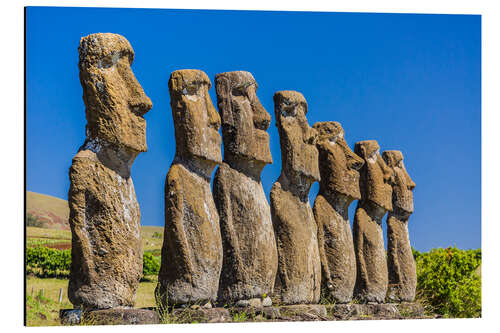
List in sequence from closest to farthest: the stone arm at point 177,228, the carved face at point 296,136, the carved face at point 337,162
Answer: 1. the stone arm at point 177,228
2. the carved face at point 296,136
3. the carved face at point 337,162

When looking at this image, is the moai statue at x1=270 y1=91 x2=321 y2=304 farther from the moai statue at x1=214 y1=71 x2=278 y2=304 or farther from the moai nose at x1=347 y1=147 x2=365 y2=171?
the moai nose at x1=347 y1=147 x2=365 y2=171

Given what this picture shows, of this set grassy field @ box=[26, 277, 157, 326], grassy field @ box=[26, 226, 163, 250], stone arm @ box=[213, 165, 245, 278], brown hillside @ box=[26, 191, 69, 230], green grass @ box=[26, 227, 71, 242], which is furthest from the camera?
brown hillside @ box=[26, 191, 69, 230]

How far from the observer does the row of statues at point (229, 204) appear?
1021 cm

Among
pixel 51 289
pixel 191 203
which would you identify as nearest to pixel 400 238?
pixel 191 203

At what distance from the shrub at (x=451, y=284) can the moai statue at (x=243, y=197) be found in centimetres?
662

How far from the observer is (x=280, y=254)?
13188 mm

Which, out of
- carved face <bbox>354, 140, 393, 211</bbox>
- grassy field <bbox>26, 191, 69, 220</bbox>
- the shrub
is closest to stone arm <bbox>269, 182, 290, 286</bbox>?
carved face <bbox>354, 140, 393, 211</bbox>

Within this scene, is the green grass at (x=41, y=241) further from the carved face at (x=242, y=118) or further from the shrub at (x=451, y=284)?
the shrub at (x=451, y=284)

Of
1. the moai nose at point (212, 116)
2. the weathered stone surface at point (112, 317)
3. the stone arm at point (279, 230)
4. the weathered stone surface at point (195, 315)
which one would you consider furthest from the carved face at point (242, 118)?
the weathered stone surface at point (112, 317)

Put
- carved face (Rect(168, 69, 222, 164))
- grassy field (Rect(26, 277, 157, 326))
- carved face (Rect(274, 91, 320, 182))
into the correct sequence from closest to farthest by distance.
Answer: grassy field (Rect(26, 277, 157, 326))
carved face (Rect(168, 69, 222, 164))
carved face (Rect(274, 91, 320, 182))

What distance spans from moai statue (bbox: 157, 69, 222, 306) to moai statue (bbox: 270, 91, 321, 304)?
76.3 inches

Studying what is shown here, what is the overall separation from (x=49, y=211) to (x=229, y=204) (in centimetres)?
1377

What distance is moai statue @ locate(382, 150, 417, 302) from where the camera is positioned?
16.3 meters

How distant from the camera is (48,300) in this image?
14.1 metres
